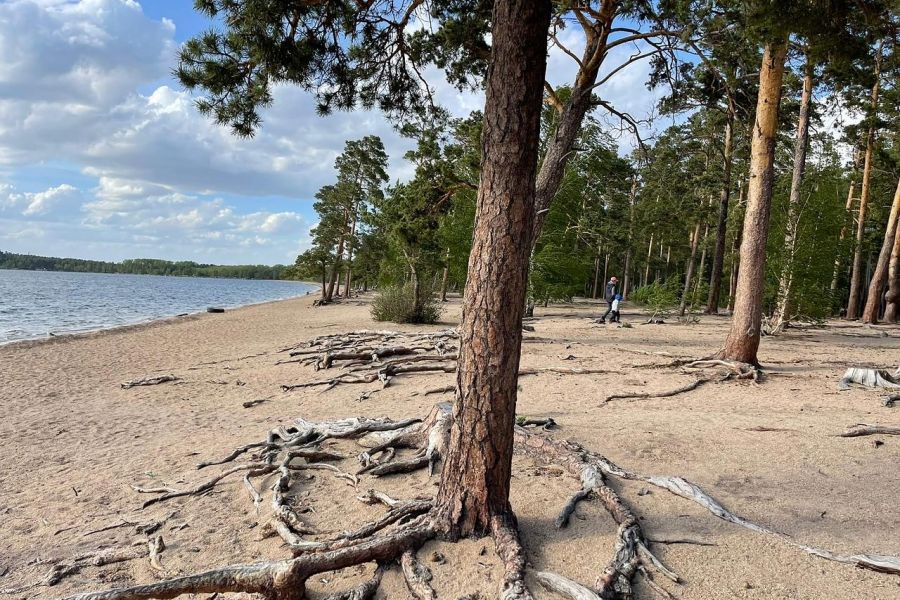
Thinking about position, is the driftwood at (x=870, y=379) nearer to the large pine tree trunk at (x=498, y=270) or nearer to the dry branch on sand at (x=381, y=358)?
the dry branch on sand at (x=381, y=358)

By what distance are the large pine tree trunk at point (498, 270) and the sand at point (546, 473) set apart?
1.50 feet

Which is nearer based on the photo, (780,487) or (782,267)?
(780,487)

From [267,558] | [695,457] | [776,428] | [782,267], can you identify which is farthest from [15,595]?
[782,267]

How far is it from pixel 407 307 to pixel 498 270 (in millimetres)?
18984

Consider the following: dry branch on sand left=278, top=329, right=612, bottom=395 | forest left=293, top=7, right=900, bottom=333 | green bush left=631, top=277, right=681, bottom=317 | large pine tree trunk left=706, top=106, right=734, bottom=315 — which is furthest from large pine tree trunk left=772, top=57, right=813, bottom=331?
dry branch on sand left=278, top=329, right=612, bottom=395

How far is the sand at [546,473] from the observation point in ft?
10.1

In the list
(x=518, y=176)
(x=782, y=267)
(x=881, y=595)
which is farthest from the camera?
(x=782, y=267)

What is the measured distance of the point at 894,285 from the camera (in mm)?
21078

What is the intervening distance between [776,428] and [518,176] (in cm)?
488

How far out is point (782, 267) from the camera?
46.7ft

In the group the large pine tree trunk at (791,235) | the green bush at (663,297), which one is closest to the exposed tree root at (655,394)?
the large pine tree trunk at (791,235)

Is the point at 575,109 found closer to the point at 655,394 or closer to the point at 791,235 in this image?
the point at 655,394

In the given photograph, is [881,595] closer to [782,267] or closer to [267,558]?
[267,558]

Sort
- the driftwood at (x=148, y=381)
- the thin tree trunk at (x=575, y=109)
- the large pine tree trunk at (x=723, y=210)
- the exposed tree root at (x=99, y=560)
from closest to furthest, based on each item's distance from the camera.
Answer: the exposed tree root at (x=99, y=560), the thin tree trunk at (x=575, y=109), the driftwood at (x=148, y=381), the large pine tree trunk at (x=723, y=210)
